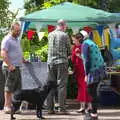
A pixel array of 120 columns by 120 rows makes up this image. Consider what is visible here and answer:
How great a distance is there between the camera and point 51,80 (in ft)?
34.1

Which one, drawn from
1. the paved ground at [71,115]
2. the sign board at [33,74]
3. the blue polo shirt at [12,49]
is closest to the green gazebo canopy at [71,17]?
the sign board at [33,74]

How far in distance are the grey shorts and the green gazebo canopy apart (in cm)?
223

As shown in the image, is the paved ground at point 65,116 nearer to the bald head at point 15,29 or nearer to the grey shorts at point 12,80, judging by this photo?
the grey shorts at point 12,80

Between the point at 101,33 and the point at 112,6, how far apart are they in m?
12.0

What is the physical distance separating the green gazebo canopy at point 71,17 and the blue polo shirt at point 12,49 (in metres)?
1.99

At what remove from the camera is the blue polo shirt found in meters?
10.6

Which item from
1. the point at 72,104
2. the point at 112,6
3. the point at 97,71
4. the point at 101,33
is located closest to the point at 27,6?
the point at 112,6

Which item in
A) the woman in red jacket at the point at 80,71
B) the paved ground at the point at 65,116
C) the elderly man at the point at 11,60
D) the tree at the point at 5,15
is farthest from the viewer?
the tree at the point at 5,15

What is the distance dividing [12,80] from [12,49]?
611 mm

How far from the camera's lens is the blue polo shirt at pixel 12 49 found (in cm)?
1056

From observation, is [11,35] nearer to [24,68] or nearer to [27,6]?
[24,68]

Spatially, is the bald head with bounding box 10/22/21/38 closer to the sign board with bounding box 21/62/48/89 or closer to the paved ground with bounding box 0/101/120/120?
the sign board with bounding box 21/62/48/89

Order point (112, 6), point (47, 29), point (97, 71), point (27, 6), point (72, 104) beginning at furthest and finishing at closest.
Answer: point (27, 6)
point (112, 6)
point (47, 29)
point (72, 104)
point (97, 71)

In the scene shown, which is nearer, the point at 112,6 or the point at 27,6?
the point at 112,6
